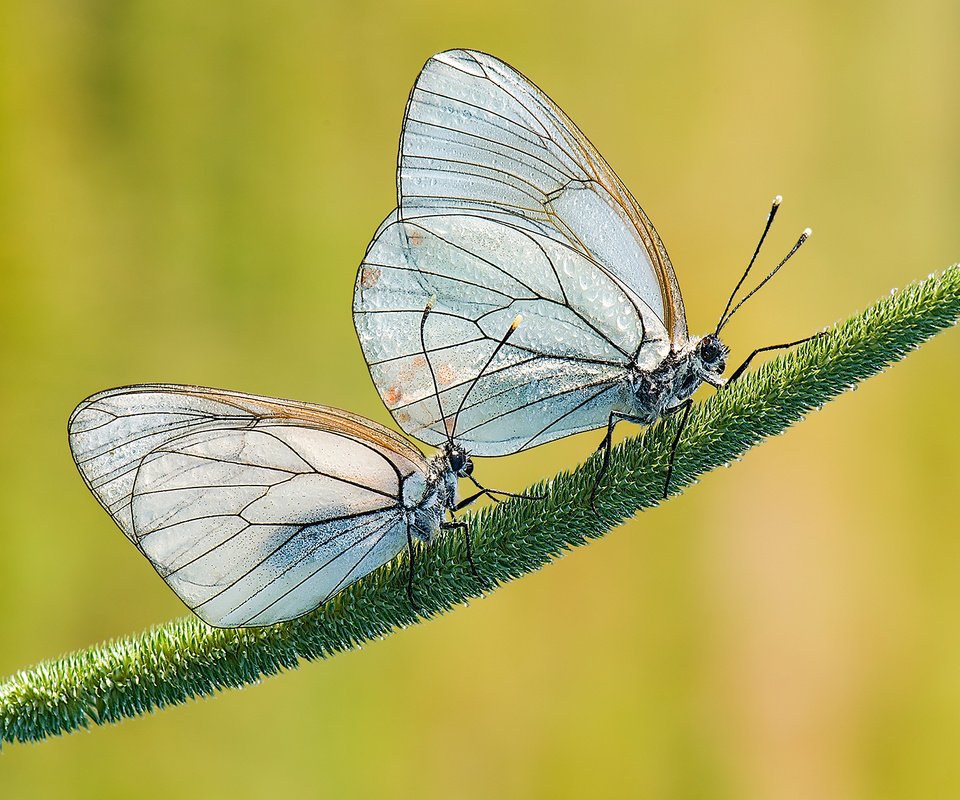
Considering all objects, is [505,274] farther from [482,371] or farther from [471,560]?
[471,560]

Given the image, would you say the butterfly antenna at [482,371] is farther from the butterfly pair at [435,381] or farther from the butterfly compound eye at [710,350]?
the butterfly compound eye at [710,350]

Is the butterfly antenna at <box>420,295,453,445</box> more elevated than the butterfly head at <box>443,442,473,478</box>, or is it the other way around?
the butterfly antenna at <box>420,295,453,445</box>

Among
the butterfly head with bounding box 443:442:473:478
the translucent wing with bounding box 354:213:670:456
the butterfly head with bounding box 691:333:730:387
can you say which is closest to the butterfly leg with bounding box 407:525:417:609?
the butterfly head with bounding box 443:442:473:478

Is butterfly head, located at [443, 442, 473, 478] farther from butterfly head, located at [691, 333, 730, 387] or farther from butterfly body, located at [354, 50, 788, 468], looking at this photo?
butterfly head, located at [691, 333, 730, 387]

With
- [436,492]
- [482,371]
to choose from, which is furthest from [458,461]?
[482,371]

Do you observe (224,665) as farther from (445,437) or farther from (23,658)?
(23,658)

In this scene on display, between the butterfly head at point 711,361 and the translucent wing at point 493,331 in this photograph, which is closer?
the butterfly head at point 711,361

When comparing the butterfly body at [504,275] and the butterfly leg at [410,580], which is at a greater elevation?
the butterfly body at [504,275]

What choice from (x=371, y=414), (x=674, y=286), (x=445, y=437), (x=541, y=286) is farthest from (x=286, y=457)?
(x=371, y=414)

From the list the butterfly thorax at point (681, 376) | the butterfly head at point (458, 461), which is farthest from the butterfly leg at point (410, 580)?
the butterfly thorax at point (681, 376)
